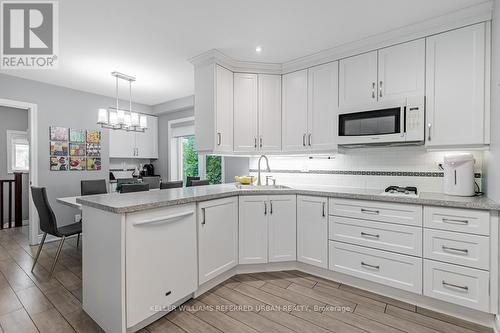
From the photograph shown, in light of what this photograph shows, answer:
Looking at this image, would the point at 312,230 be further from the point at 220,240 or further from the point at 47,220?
the point at 47,220

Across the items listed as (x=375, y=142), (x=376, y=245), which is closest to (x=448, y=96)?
(x=375, y=142)

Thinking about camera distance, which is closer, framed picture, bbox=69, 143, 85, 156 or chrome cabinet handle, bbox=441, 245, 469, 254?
chrome cabinet handle, bbox=441, 245, 469, 254

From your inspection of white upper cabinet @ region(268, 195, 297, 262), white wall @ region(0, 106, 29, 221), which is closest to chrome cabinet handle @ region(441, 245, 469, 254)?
white upper cabinet @ region(268, 195, 297, 262)

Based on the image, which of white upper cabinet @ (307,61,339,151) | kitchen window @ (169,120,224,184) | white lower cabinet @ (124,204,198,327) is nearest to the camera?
white lower cabinet @ (124,204,198,327)

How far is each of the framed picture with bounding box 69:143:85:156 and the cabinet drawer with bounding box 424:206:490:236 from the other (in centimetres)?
509

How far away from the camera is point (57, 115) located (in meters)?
4.05

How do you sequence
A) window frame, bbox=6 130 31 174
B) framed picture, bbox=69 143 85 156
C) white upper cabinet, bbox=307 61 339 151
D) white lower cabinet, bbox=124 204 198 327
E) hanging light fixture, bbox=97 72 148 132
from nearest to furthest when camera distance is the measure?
white lower cabinet, bbox=124 204 198 327 → white upper cabinet, bbox=307 61 339 151 → hanging light fixture, bbox=97 72 148 132 → framed picture, bbox=69 143 85 156 → window frame, bbox=6 130 31 174

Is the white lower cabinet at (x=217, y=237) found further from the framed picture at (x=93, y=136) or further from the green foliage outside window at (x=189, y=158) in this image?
the framed picture at (x=93, y=136)

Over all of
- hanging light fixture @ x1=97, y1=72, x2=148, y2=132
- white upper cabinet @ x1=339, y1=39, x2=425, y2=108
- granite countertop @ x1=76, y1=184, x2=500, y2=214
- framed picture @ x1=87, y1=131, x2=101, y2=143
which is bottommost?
granite countertop @ x1=76, y1=184, x2=500, y2=214

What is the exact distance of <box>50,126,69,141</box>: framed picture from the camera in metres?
3.99

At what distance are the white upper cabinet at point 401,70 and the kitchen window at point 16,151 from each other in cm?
712

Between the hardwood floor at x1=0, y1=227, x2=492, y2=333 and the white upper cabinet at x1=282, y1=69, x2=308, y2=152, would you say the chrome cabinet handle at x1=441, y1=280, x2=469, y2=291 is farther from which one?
the white upper cabinet at x1=282, y1=69, x2=308, y2=152

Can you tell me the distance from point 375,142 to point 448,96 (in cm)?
70

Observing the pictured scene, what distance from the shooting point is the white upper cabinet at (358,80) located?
8.32ft
